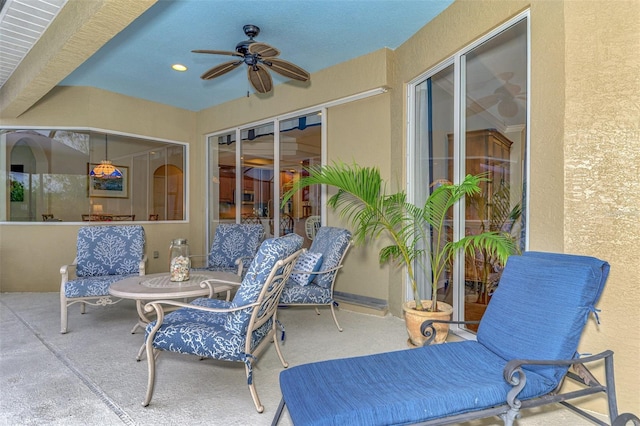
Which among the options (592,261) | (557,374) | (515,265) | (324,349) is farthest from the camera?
(324,349)

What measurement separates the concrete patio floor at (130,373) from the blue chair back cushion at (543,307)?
0.51 m

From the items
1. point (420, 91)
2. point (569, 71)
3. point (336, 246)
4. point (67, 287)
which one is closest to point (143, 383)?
point (67, 287)

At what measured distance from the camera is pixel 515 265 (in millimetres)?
1995

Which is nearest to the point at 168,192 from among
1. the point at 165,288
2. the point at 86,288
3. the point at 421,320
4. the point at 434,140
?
the point at 86,288

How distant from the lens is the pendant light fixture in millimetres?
5482

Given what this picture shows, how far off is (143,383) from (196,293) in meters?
0.67

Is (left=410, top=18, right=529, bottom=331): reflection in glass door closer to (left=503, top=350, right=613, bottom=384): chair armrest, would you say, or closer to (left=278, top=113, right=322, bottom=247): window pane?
(left=503, top=350, right=613, bottom=384): chair armrest

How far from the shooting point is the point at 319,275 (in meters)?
3.62

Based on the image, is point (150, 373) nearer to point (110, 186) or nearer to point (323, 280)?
point (323, 280)

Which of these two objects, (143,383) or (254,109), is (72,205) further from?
(143,383)

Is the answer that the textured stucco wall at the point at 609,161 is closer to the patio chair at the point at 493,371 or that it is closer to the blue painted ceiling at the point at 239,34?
the patio chair at the point at 493,371

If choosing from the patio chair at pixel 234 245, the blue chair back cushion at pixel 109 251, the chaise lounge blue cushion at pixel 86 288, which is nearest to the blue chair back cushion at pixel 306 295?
the patio chair at pixel 234 245

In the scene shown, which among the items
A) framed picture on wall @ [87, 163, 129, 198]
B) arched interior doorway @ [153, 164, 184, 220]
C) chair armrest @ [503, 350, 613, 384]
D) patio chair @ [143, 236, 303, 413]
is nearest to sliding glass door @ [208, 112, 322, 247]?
arched interior doorway @ [153, 164, 184, 220]

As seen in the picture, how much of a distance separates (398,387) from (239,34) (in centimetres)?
355
